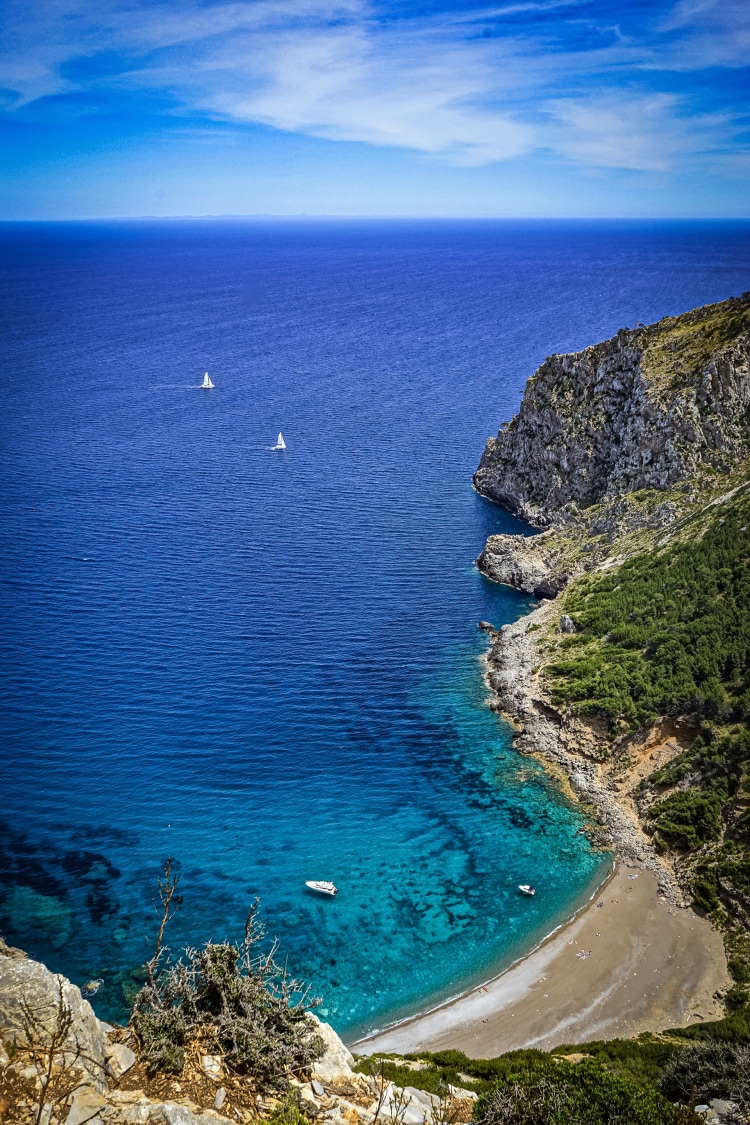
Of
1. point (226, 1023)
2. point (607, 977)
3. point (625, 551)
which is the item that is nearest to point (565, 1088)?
point (226, 1023)

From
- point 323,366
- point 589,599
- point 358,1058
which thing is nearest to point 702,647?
point 589,599

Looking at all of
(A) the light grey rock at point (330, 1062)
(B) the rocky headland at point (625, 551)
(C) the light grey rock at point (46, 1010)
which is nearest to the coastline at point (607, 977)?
(B) the rocky headland at point (625, 551)

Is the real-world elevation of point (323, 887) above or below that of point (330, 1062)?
below

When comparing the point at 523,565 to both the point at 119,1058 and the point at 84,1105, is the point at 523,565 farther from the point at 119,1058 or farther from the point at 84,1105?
the point at 84,1105

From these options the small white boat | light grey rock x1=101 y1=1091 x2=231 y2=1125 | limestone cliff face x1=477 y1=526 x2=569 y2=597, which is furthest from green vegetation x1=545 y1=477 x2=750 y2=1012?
light grey rock x1=101 y1=1091 x2=231 y2=1125

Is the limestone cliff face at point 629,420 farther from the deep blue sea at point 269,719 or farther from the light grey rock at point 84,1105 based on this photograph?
the light grey rock at point 84,1105

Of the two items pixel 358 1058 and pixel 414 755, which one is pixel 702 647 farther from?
pixel 358 1058
